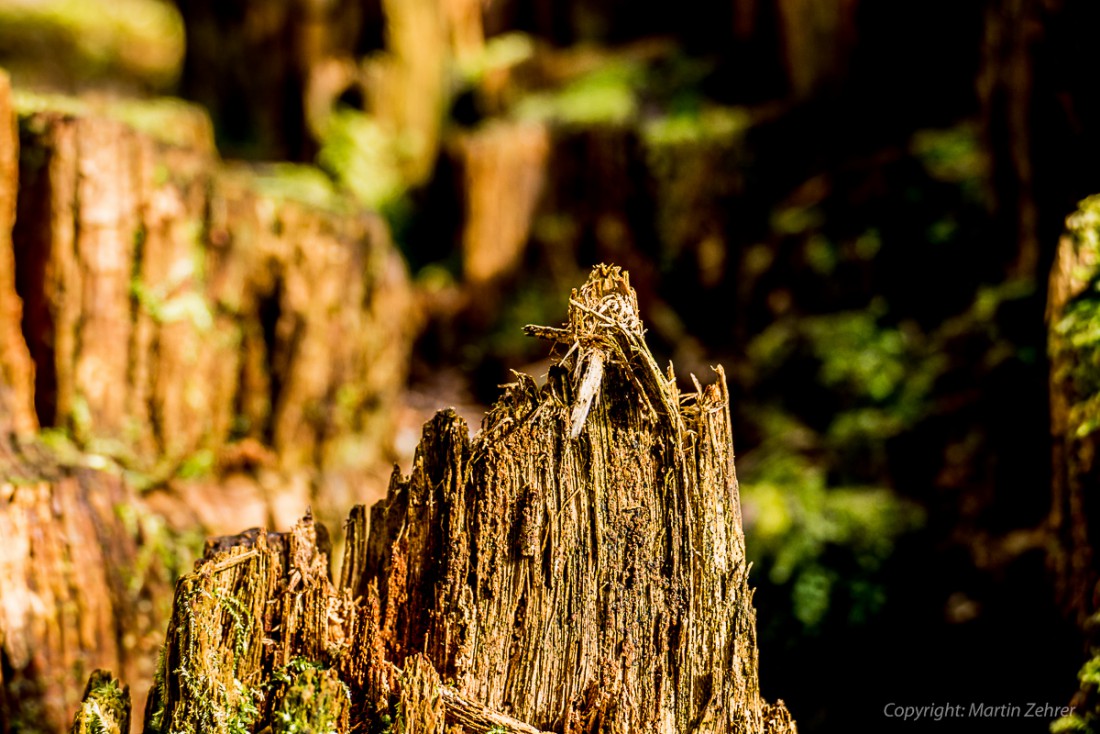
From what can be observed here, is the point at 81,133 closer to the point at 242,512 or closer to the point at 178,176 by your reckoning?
the point at 178,176

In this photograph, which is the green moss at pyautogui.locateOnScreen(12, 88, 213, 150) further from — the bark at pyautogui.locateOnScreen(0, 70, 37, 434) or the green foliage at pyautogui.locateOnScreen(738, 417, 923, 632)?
the green foliage at pyautogui.locateOnScreen(738, 417, 923, 632)

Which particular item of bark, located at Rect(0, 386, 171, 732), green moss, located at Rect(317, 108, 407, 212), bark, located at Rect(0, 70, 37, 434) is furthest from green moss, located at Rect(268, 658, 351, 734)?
green moss, located at Rect(317, 108, 407, 212)

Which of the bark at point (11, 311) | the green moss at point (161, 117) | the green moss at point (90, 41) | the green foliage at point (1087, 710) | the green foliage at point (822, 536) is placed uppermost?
the green moss at point (90, 41)

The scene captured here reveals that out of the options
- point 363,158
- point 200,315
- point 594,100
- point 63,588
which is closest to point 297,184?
point 363,158

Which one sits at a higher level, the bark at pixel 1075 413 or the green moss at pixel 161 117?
the green moss at pixel 161 117

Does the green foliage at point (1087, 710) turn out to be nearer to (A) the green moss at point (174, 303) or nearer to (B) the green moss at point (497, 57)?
(A) the green moss at point (174, 303)

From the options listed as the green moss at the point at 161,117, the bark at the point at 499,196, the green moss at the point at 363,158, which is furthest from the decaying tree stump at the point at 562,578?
the green moss at the point at 363,158

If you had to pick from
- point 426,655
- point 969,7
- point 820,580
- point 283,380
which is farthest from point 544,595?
point 969,7

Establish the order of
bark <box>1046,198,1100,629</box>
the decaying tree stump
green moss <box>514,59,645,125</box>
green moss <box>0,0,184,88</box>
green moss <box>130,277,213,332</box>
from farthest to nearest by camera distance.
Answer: green moss <box>0,0,184,88</box>, green moss <box>514,59,645,125</box>, green moss <box>130,277,213,332</box>, bark <box>1046,198,1100,629</box>, the decaying tree stump
